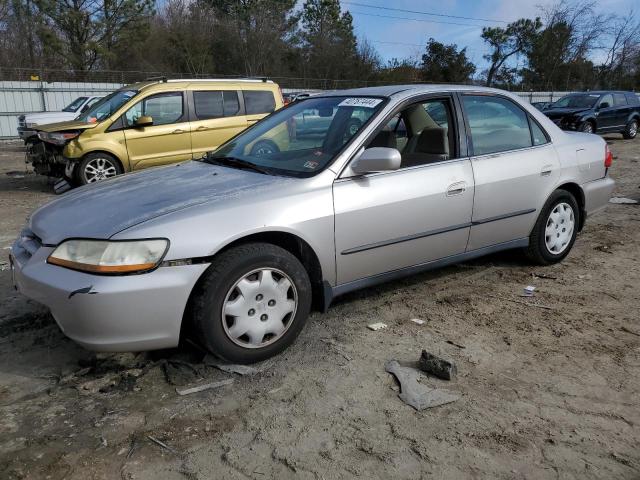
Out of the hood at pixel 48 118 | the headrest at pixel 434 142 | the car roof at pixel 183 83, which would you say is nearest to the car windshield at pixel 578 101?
the car roof at pixel 183 83

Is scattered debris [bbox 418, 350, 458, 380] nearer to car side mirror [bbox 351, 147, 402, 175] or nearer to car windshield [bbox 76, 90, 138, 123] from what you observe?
car side mirror [bbox 351, 147, 402, 175]

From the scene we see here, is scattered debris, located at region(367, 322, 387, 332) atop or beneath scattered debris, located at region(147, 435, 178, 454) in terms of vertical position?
atop

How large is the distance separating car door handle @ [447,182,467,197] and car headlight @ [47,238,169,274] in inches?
80.4

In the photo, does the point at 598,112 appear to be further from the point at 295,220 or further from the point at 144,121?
the point at 295,220

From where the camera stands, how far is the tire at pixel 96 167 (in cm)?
854

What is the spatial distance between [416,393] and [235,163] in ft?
6.67

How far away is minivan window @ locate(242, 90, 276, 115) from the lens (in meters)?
9.54

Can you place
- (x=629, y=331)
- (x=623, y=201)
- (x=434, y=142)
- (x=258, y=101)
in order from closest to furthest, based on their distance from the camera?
1. (x=629, y=331)
2. (x=434, y=142)
3. (x=623, y=201)
4. (x=258, y=101)

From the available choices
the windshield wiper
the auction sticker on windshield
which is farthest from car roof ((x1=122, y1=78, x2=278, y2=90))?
the auction sticker on windshield

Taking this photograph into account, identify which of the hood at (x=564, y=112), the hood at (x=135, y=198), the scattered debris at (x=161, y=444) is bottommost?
the scattered debris at (x=161, y=444)

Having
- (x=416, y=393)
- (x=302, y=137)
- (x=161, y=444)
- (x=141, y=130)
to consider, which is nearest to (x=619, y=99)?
(x=141, y=130)

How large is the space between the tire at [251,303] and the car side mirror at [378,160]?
2.42ft

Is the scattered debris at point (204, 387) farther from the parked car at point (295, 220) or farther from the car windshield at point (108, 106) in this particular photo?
the car windshield at point (108, 106)

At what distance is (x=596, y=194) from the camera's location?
199 inches
